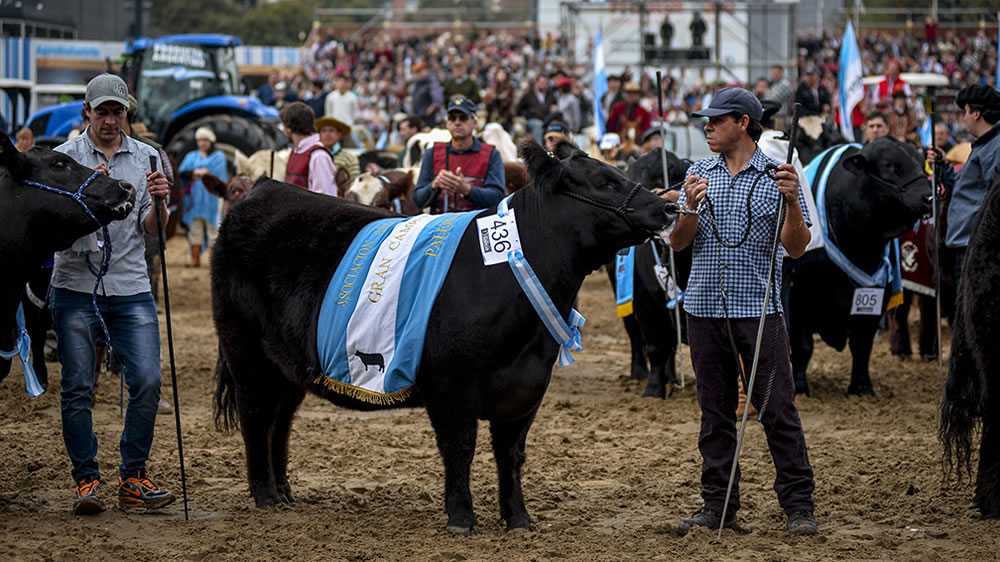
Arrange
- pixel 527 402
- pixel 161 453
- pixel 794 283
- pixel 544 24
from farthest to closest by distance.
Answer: pixel 544 24 < pixel 794 283 < pixel 161 453 < pixel 527 402

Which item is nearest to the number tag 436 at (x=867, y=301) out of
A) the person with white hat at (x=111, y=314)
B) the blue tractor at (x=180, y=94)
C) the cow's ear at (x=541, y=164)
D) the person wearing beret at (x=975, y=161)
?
the person wearing beret at (x=975, y=161)

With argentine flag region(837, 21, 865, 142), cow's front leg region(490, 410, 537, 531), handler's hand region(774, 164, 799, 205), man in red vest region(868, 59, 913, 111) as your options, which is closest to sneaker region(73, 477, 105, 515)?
cow's front leg region(490, 410, 537, 531)

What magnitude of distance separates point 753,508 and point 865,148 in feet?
14.6

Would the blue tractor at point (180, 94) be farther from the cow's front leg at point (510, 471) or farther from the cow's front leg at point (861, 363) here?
the cow's front leg at point (510, 471)

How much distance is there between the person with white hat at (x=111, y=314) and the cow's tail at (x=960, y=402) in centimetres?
421

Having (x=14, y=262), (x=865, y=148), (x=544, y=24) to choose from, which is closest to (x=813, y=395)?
(x=865, y=148)

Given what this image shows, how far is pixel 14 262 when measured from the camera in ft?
19.4

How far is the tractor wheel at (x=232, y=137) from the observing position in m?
19.5

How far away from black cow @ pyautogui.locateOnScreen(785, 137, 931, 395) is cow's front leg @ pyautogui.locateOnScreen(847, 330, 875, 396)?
0.04 ft

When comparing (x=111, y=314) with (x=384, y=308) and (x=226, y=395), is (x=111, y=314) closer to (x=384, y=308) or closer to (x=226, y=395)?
(x=226, y=395)

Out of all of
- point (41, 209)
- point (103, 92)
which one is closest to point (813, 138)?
point (103, 92)

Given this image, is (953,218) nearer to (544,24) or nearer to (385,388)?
(385,388)

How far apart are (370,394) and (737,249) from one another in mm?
1931

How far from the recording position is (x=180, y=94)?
21953 mm
